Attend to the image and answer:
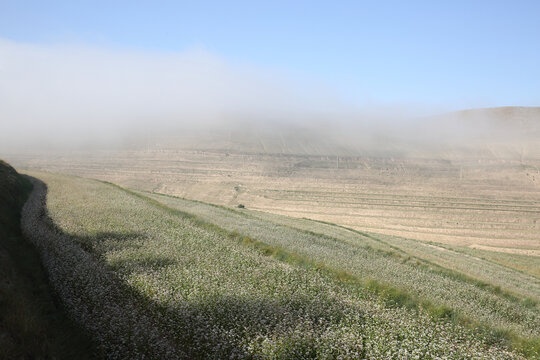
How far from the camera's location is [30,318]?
666 cm

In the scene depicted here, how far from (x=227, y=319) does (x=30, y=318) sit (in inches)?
133

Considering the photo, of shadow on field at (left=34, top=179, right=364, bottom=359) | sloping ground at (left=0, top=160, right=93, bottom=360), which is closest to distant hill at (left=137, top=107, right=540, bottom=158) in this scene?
sloping ground at (left=0, top=160, right=93, bottom=360)

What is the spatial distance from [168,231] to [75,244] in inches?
152

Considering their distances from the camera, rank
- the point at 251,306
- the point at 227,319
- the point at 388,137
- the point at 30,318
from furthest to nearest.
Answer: the point at 388,137 → the point at 251,306 → the point at 227,319 → the point at 30,318

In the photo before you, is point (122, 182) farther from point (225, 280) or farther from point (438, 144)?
point (438, 144)

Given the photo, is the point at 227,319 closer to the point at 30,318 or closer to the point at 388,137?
the point at 30,318

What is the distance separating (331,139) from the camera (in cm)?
11006

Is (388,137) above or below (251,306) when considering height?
above

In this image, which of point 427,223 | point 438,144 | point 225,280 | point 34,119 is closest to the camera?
point 225,280

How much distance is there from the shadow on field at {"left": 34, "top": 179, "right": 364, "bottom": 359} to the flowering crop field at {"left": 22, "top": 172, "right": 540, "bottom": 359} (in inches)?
0.9

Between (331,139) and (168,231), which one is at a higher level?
(331,139)

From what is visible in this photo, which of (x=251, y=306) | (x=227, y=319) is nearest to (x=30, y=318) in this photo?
(x=227, y=319)

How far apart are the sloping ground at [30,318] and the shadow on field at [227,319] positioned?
0.68 meters

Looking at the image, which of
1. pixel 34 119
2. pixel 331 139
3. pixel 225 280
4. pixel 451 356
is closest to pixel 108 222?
pixel 225 280
